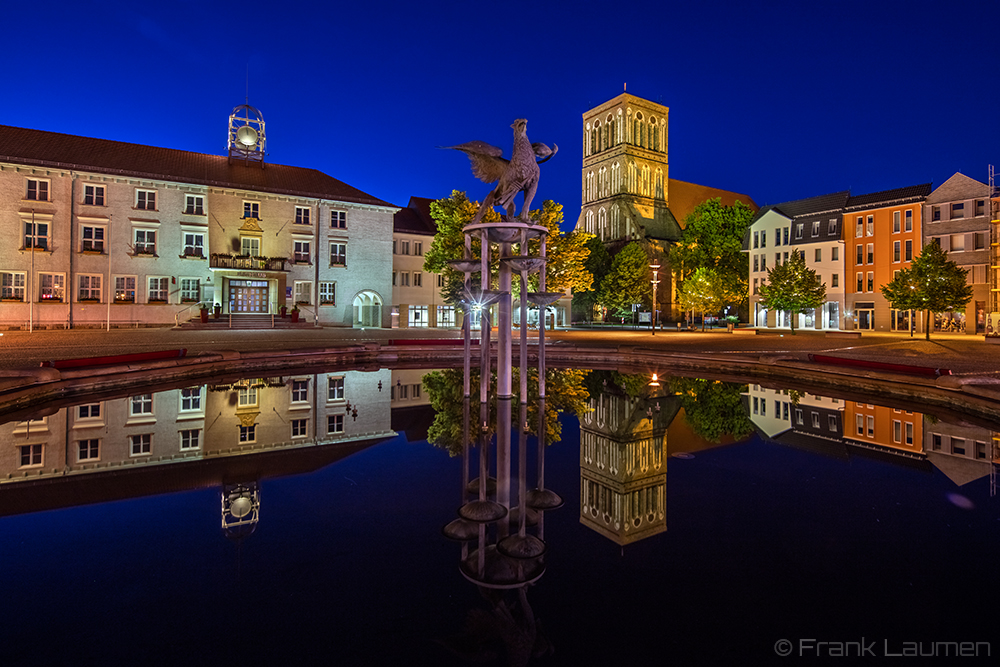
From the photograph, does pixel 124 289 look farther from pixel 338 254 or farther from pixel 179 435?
pixel 179 435

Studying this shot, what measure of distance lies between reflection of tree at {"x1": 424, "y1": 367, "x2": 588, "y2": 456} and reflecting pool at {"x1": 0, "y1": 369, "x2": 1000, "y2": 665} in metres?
0.26

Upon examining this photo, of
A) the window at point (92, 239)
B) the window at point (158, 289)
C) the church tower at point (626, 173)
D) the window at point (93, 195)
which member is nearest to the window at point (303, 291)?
the window at point (158, 289)

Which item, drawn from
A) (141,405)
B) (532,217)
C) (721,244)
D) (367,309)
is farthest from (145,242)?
(721,244)

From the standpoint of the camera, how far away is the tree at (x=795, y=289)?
4825cm

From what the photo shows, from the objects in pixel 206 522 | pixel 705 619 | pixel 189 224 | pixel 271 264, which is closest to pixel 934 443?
pixel 705 619

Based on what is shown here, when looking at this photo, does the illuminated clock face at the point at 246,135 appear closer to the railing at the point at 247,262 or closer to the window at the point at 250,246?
the window at the point at 250,246

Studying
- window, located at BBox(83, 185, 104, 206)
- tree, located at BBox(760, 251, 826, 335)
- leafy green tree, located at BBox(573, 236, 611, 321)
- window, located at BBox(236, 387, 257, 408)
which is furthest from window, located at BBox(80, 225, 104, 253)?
tree, located at BBox(760, 251, 826, 335)

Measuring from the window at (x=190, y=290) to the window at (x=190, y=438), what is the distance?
36524 mm

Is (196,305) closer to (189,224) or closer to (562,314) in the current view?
(189,224)

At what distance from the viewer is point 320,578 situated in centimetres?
416

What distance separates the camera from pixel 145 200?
39812 mm

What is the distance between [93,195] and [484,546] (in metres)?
45.5

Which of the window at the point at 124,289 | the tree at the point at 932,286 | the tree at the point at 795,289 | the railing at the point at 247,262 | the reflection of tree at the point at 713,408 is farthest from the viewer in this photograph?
the tree at the point at 795,289

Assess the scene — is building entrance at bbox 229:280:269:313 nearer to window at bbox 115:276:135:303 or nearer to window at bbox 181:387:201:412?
window at bbox 115:276:135:303
